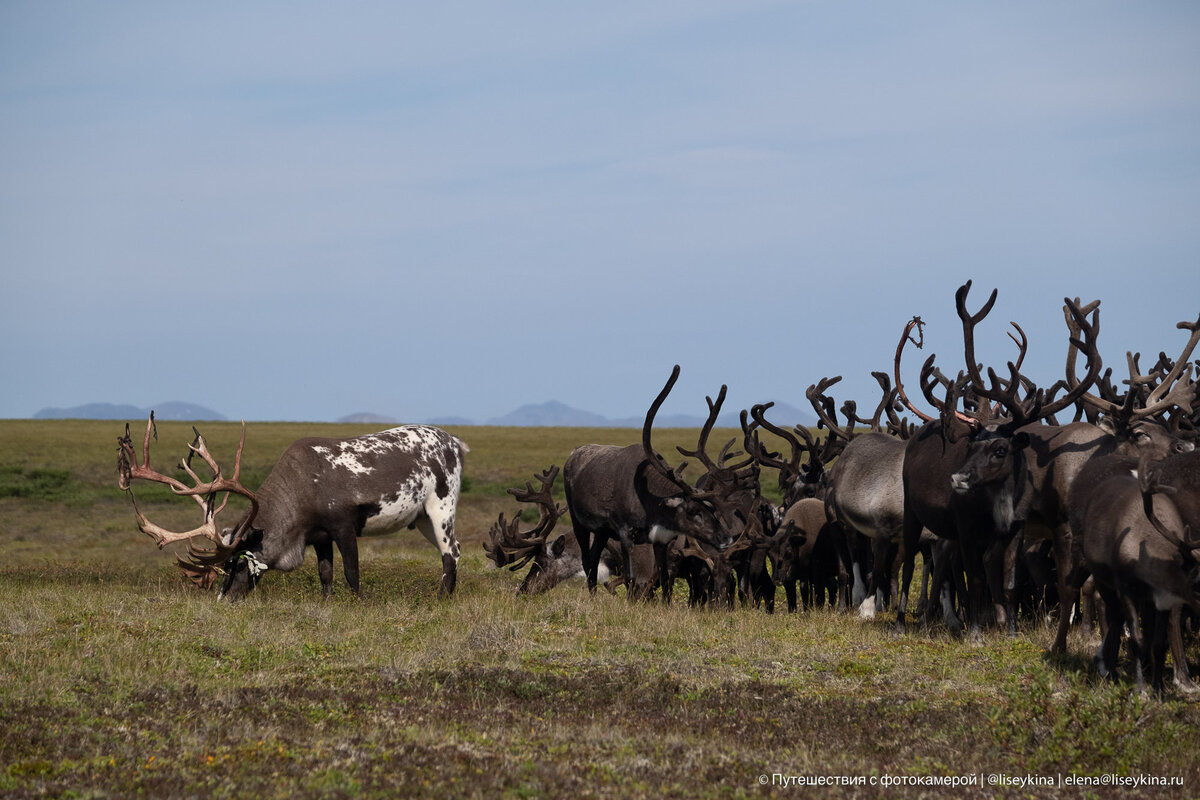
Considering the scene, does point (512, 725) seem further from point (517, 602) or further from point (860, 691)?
point (517, 602)

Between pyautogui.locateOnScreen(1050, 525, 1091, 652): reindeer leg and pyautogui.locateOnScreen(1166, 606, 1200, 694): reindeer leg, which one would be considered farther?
pyautogui.locateOnScreen(1050, 525, 1091, 652): reindeer leg

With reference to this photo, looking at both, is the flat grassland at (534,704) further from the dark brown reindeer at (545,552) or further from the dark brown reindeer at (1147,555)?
the dark brown reindeer at (545,552)

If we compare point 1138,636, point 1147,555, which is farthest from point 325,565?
point 1147,555

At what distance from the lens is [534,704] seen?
386 inches

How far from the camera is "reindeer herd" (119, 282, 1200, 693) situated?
1021 centimetres

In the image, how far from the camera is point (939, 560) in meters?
14.2

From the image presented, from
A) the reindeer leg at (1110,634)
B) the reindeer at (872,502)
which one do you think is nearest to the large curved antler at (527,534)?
the reindeer at (872,502)

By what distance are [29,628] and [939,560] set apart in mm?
9894

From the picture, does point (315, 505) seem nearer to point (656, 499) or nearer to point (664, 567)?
point (656, 499)

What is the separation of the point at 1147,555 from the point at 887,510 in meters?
5.45

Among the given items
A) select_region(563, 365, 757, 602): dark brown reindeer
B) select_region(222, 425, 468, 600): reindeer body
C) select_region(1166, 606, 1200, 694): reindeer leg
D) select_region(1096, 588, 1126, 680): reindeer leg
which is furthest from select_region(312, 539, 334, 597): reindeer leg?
select_region(1166, 606, 1200, 694): reindeer leg

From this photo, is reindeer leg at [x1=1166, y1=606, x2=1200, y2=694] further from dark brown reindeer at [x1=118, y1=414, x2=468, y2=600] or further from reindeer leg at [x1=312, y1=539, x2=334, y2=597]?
reindeer leg at [x1=312, y1=539, x2=334, y2=597]

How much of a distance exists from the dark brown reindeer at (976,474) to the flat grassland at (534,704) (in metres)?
0.84

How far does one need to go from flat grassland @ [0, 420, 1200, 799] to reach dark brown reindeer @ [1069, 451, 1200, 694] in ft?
1.31
